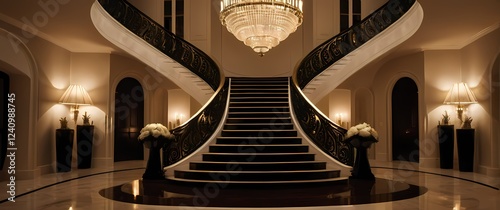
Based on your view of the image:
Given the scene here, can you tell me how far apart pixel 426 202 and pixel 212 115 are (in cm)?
444

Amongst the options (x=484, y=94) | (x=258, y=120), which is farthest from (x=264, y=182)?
(x=484, y=94)

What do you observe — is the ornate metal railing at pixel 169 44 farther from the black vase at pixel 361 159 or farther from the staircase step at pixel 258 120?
the black vase at pixel 361 159


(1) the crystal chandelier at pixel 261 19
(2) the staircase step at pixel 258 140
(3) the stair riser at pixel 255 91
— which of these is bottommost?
(2) the staircase step at pixel 258 140

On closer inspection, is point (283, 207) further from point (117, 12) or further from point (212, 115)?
point (117, 12)

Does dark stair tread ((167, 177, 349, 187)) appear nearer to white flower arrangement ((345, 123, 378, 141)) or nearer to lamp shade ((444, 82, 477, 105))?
white flower arrangement ((345, 123, 378, 141))

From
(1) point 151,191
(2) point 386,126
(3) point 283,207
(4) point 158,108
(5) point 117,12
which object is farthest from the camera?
(4) point 158,108

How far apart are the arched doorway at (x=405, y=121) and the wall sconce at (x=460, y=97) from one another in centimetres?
190

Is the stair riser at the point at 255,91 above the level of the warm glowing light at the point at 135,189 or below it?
above

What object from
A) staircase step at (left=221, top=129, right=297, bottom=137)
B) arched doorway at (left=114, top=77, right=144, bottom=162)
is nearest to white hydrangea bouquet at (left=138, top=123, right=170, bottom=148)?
staircase step at (left=221, top=129, right=297, bottom=137)

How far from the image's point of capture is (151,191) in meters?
6.24

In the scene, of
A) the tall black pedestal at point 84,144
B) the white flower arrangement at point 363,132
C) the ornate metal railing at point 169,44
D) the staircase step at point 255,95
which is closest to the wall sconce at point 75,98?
the tall black pedestal at point 84,144

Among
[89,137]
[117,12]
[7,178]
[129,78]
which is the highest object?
[117,12]

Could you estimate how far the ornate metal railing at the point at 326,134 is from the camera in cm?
791

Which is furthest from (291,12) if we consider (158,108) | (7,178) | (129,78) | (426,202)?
(158,108)
